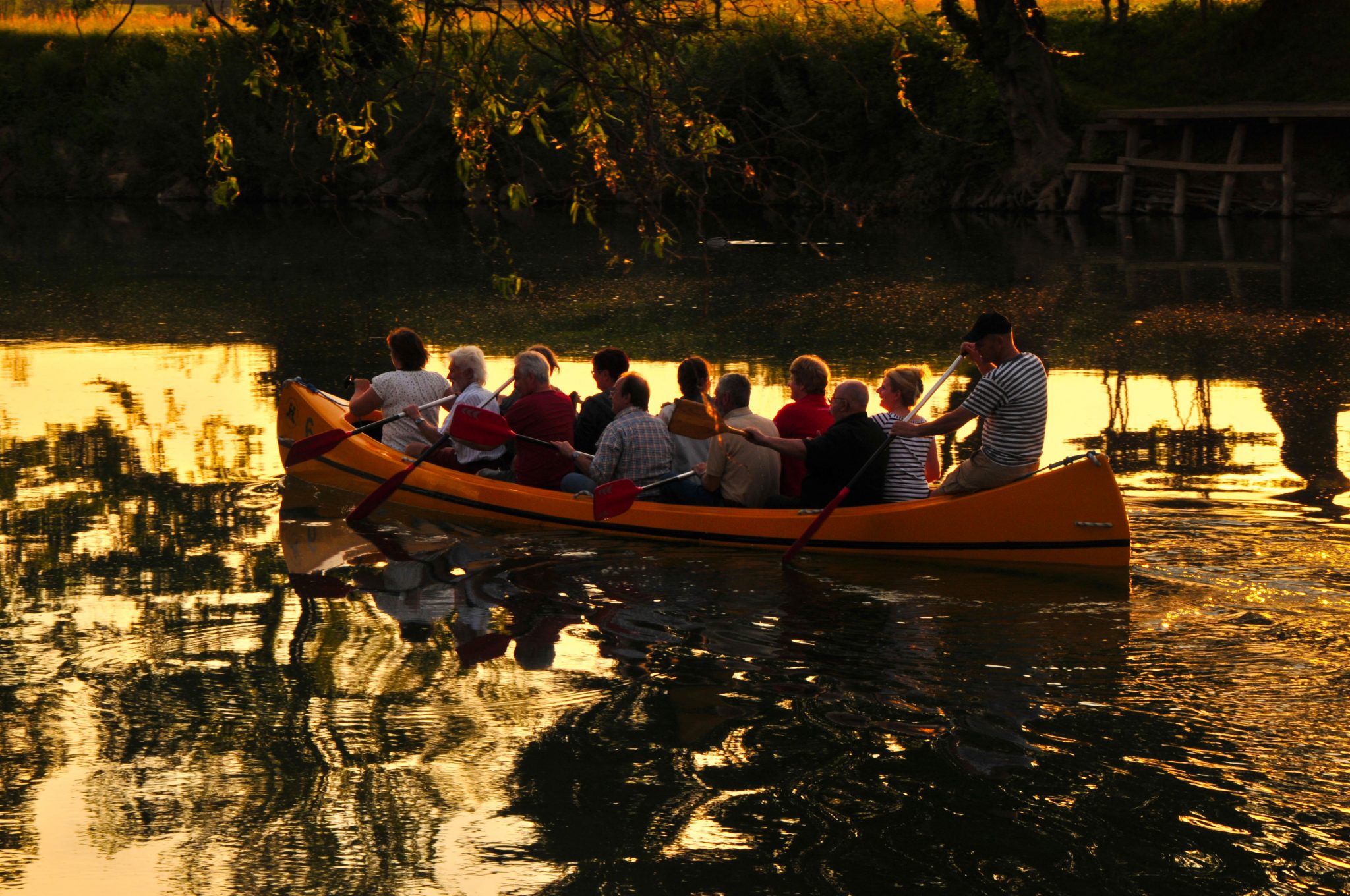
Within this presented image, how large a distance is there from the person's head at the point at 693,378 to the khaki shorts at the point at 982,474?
1320 millimetres

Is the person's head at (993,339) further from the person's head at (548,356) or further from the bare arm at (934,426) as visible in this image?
the person's head at (548,356)

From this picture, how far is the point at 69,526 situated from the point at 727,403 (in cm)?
371

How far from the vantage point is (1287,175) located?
2711 cm

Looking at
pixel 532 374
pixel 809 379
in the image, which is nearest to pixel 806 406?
pixel 809 379

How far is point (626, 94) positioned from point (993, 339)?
8.46ft

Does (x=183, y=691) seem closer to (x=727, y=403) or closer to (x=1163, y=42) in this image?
(x=727, y=403)

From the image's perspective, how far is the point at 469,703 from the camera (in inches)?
238

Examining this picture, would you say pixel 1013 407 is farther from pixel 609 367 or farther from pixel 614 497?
pixel 609 367

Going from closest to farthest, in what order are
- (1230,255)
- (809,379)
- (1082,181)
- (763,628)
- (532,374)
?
(763,628)
(809,379)
(532,374)
(1230,255)
(1082,181)

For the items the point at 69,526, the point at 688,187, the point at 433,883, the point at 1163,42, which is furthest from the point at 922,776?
the point at 1163,42

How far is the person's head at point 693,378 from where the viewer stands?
8.25m

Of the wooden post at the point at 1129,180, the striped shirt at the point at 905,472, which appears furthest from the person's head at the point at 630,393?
the wooden post at the point at 1129,180

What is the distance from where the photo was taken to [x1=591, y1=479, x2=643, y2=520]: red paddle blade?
8.30m

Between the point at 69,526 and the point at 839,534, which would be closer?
the point at 839,534
